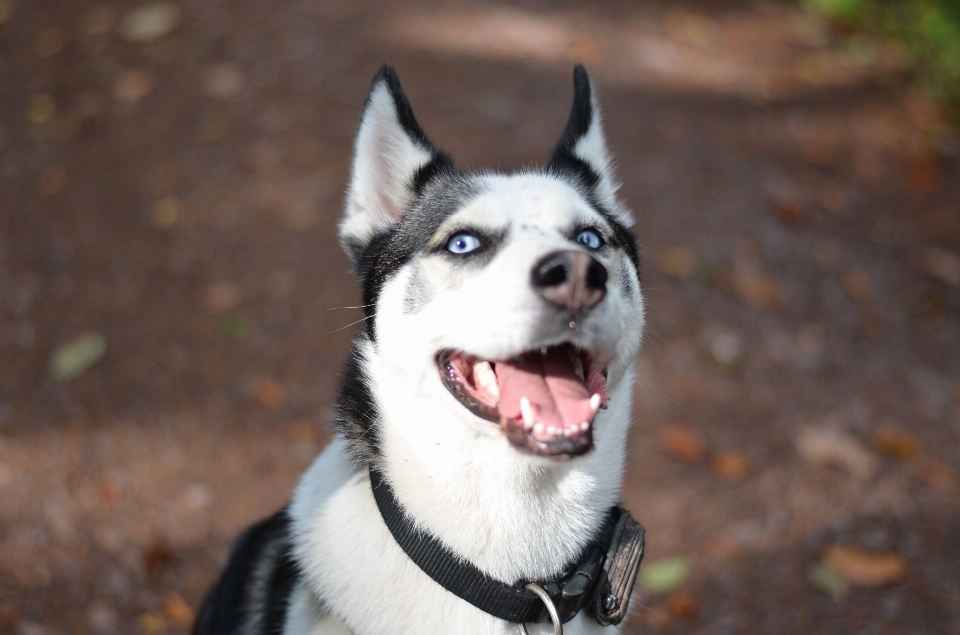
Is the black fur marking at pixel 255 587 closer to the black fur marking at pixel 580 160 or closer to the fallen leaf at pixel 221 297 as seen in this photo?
the black fur marking at pixel 580 160

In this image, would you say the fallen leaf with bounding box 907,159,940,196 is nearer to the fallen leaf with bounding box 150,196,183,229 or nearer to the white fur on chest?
the white fur on chest

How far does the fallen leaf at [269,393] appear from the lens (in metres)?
4.20

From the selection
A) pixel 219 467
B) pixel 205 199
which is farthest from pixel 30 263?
pixel 219 467

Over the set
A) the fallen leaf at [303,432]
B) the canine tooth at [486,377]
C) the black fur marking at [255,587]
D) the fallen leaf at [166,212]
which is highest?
the canine tooth at [486,377]

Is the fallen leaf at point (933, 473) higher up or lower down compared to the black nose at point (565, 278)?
lower down

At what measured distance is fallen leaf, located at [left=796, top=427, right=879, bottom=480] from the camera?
400cm

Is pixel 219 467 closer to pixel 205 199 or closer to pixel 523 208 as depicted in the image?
pixel 205 199

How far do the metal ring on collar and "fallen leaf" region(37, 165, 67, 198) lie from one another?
464cm

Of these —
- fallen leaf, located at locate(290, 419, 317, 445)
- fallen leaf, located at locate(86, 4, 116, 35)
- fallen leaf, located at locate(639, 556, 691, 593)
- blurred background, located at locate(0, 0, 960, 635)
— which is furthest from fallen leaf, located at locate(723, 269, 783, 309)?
fallen leaf, located at locate(86, 4, 116, 35)

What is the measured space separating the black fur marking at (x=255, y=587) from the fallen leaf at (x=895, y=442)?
3.31 meters

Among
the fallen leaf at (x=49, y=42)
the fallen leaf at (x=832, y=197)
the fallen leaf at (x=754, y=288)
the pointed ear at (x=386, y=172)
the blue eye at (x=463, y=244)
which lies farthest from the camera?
the fallen leaf at (x=49, y=42)

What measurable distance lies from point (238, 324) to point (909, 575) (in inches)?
149

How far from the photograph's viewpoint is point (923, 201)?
5871 mm

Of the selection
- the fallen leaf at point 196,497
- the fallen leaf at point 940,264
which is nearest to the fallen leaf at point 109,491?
the fallen leaf at point 196,497
